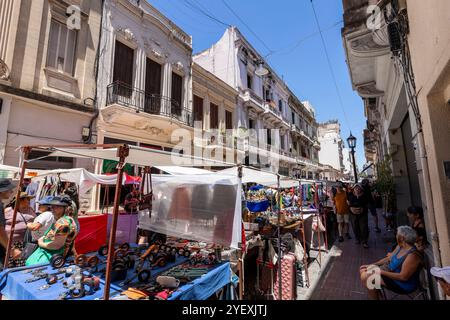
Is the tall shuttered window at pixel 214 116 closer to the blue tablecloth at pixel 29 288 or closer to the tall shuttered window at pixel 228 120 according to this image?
the tall shuttered window at pixel 228 120

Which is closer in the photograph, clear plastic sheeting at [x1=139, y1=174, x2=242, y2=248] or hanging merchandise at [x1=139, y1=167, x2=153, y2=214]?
clear plastic sheeting at [x1=139, y1=174, x2=242, y2=248]

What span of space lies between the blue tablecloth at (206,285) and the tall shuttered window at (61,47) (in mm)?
8340

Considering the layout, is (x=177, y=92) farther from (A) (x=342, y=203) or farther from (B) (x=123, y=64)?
(A) (x=342, y=203)

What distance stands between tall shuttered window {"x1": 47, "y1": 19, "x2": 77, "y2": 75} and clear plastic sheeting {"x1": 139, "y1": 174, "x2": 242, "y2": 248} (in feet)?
20.2

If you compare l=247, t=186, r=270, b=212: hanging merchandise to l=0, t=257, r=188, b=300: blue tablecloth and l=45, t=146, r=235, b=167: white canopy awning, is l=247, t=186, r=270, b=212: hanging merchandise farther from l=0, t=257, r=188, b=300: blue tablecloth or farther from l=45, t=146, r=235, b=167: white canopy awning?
l=0, t=257, r=188, b=300: blue tablecloth

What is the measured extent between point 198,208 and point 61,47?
26.0 feet

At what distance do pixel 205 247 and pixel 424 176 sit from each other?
3667mm

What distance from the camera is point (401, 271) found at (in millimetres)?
3025

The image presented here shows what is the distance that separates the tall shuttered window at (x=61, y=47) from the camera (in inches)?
295

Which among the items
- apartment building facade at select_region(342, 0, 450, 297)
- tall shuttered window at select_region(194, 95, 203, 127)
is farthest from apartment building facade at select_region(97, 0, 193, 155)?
apartment building facade at select_region(342, 0, 450, 297)

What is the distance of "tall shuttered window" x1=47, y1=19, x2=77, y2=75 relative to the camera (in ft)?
24.6

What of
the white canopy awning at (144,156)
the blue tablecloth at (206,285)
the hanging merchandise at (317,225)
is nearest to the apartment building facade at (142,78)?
the white canopy awning at (144,156)
